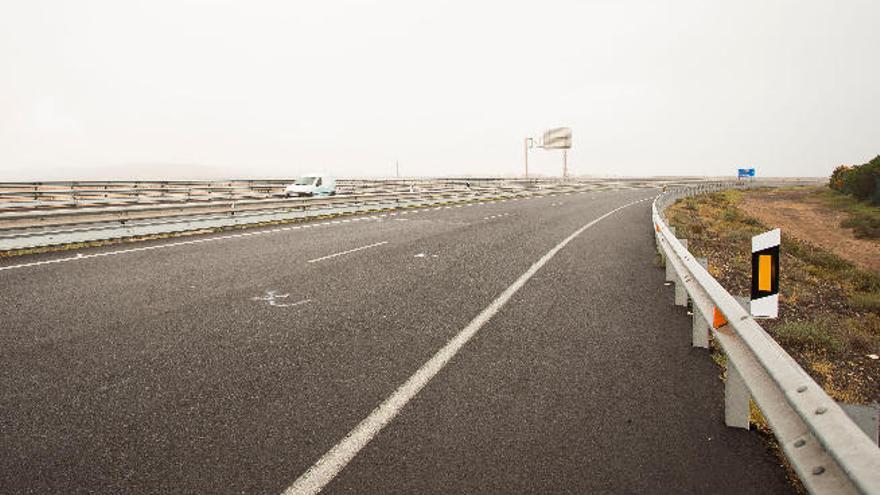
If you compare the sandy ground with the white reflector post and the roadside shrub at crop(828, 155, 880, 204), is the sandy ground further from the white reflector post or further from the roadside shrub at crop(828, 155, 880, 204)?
the white reflector post

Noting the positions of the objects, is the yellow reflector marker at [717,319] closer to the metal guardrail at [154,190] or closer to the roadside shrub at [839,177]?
the metal guardrail at [154,190]

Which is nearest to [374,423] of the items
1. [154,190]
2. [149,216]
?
[149,216]

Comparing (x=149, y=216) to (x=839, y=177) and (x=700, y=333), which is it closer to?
(x=700, y=333)

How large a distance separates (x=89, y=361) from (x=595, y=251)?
9.27m

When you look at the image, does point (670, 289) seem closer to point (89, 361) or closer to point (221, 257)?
point (89, 361)

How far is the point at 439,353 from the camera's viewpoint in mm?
4562

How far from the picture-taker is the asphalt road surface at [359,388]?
279cm

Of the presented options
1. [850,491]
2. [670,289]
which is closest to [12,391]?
[850,491]

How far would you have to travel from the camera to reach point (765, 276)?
373 centimetres

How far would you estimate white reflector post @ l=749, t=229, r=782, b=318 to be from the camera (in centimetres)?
352

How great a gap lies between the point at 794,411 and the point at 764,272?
1761 millimetres

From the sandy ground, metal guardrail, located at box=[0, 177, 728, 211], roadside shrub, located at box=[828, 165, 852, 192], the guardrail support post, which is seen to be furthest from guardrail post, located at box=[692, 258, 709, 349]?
roadside shrub, located at box=[828, 165, 852, 192]

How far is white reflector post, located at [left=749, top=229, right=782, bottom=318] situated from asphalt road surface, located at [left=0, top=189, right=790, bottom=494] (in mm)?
728

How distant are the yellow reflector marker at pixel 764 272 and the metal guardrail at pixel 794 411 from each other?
300 millimetres
